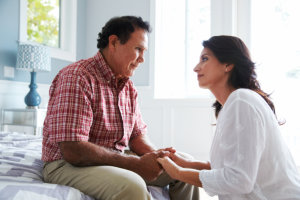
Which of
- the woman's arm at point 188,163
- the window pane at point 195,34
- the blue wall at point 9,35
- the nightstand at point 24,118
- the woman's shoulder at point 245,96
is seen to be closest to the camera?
the woman's shoulder at point 245,96

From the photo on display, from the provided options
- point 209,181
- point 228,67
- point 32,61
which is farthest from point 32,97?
point 209,181

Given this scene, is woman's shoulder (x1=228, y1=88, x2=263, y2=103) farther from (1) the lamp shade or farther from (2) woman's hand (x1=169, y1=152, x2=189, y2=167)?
(1) the lamp shade

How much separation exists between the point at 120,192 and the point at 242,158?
41 centimetres

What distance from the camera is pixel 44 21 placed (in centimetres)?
A: 406

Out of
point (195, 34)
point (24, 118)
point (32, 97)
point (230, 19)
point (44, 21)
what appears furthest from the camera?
point (195, 34)

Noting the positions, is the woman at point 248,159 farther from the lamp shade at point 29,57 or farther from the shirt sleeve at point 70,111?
the lamp shade at point 29,57

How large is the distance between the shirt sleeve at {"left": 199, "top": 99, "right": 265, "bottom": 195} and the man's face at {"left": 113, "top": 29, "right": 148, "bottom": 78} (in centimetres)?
69

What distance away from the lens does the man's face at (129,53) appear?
1.59 metres

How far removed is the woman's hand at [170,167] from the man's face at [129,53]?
51 cm

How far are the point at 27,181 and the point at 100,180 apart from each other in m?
0.29

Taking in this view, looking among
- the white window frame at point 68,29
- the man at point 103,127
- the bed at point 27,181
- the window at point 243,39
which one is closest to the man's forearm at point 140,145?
the man at point 103,127

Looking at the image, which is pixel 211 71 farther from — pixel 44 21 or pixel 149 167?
pixel 44 21

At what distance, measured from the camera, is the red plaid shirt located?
1229 millimetres

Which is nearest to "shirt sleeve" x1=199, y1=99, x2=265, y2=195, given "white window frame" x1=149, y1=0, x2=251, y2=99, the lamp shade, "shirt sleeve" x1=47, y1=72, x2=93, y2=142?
"shirt sleeve" x1=47, y1=72, x2=93, y2=142
